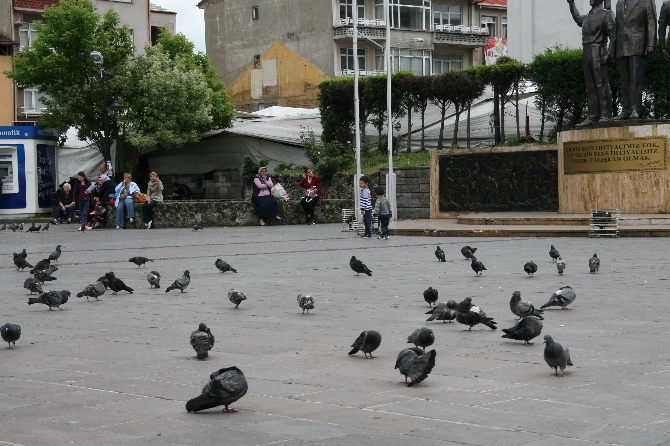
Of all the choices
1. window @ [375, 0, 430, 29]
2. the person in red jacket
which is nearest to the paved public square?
the person in red jacket

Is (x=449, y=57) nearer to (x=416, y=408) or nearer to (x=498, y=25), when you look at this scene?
(x=498, y=25)

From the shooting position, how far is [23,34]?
5094 centimetres

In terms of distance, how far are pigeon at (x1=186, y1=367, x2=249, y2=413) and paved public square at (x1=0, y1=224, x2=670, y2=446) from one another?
103 mm

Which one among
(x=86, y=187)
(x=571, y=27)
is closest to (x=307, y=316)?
(x=86, y=187)

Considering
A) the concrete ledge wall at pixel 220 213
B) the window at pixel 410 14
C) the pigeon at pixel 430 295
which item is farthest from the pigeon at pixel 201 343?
the window at pixel 410 14

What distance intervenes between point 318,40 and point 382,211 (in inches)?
1293

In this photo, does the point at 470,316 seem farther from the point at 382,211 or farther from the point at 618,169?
the point at 618,169

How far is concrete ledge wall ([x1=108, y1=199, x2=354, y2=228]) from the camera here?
2872 cm

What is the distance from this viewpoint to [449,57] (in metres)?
58.0

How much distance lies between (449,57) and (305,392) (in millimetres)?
52972

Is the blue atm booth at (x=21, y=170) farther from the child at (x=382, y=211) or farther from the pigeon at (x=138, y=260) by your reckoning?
the pigeon at (x=138, y=260)

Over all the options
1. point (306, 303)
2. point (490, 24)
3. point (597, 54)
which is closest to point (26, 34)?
point (490, 24)

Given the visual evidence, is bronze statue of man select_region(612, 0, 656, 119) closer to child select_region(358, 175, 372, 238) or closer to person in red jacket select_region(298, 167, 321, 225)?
child select_region(358, 175, 372, 238)

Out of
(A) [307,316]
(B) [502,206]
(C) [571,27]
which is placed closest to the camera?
(A) [307,316]
